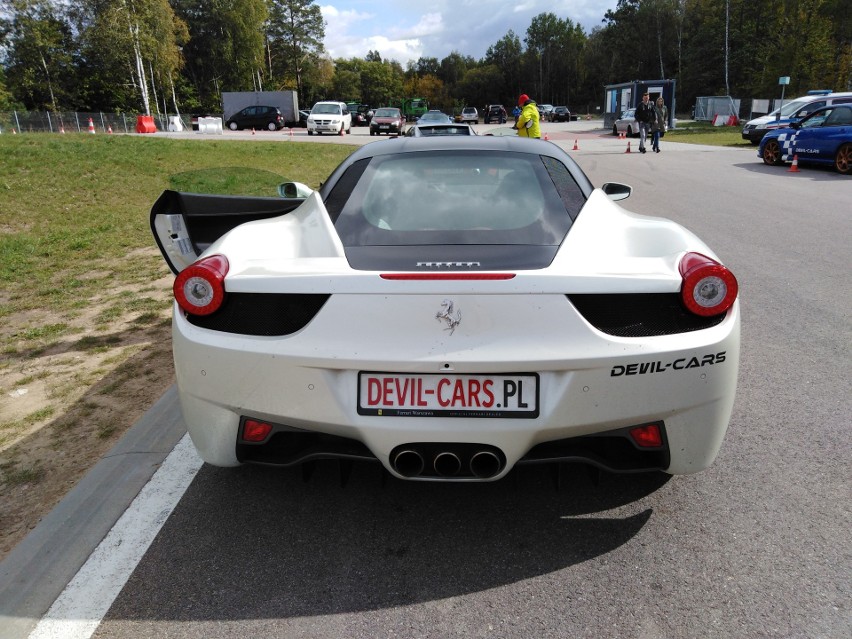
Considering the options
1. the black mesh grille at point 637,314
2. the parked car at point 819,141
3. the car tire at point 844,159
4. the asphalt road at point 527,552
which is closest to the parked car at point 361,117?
the parked car at point 819,141

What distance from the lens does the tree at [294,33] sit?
292 ft

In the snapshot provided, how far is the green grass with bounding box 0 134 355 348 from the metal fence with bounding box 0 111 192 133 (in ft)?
89.9

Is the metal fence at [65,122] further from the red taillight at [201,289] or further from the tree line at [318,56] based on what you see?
the red taillight at [201,289]

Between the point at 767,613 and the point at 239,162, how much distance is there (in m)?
18.5

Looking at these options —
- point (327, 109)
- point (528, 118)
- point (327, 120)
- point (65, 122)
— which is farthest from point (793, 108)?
point (65, 122)

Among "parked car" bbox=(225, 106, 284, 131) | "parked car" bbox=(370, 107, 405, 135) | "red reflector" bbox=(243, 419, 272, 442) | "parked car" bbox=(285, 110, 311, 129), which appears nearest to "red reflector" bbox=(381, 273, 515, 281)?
"red reflector" bbox=(243, 419, 272, 442)

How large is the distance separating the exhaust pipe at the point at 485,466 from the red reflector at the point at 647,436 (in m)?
0.49

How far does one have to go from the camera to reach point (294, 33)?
90.4 m

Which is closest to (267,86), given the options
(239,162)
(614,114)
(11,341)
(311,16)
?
(311,16)

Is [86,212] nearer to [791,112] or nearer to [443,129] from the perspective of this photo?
[443,129]

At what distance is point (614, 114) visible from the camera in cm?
4325

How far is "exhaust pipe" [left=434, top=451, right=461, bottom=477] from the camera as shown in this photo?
2.36 meters

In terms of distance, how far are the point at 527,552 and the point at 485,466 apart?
0.40 metres

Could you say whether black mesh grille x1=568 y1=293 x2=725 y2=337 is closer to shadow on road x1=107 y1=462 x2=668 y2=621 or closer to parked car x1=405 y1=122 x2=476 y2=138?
shadow on road x1=107 y1=462 x2=668 y2=621
